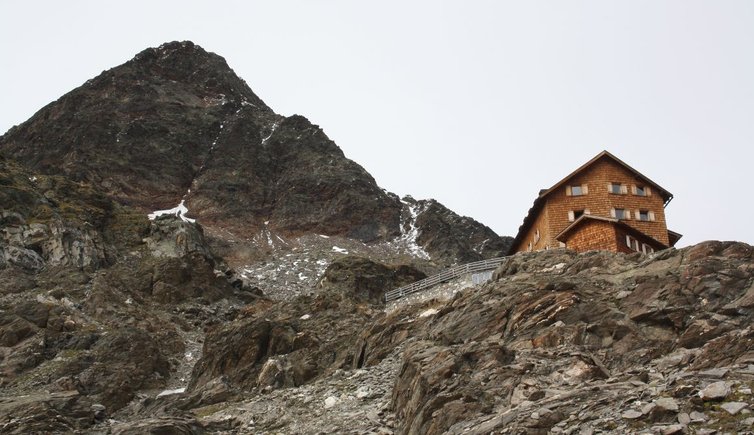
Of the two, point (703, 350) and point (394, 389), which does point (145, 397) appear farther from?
point (703, 350)

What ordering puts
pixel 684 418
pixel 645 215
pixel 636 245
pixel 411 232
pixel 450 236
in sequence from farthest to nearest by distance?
pixel 411 232 → pixel 450 236 → pixel 645 215 → pixel 636 245 → pixel 684 418

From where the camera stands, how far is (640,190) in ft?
181

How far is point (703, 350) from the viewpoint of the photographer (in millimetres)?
24359

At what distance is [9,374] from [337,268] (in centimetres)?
2491

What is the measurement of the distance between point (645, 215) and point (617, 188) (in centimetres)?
252

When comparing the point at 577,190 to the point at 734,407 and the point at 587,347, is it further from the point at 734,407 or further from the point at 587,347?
the point at 734,407

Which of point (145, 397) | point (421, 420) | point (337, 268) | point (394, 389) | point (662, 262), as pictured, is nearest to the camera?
point (421, 420)

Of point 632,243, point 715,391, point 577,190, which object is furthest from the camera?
point 577,190

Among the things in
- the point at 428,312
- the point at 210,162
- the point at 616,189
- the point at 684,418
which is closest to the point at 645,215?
the point at 616,189

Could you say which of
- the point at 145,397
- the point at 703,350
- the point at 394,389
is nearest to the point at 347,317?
the point at 145,397

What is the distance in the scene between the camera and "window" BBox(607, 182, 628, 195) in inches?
2156

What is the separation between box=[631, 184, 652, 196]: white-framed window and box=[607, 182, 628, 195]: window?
0.52 metres

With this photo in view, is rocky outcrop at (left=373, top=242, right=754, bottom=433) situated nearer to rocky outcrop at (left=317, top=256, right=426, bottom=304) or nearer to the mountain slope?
rocky outcrop at (left=317, top=256, right=426, bottom=304)

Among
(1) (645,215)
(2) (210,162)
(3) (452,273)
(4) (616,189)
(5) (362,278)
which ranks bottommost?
(3) (452,273)
